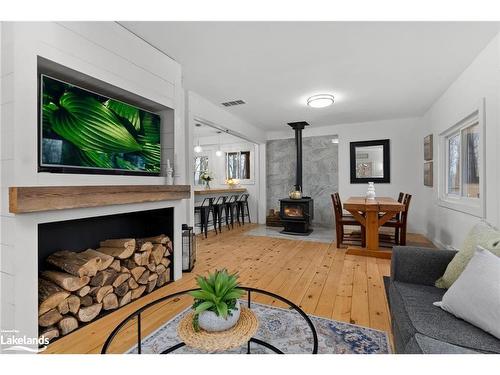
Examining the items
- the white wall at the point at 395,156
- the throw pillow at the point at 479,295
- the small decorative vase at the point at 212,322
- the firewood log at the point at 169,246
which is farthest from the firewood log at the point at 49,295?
the white wall at the point at 395,156

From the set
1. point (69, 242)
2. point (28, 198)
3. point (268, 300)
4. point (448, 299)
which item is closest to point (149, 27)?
point (28, 198)

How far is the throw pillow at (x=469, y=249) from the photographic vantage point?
1.46 m

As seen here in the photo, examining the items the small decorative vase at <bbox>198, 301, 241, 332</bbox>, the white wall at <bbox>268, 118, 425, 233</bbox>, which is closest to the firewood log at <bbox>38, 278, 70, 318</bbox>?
the small decorative vase at <bbox>198, 301, 241, 332</bbox>

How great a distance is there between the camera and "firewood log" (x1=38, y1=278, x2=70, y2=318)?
165 centimetres

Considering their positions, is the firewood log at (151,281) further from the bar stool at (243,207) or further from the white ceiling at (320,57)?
the bar stool at (243,207)

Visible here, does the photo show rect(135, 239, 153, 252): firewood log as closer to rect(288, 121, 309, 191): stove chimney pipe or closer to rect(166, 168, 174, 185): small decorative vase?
rect(166, 168, 174, 185): small decorative vase

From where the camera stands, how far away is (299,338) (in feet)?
5.49

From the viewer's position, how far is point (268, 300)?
2.23 meters

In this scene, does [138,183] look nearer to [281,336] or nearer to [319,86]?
[281,336]

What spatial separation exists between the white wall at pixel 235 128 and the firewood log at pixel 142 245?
1.31 metres

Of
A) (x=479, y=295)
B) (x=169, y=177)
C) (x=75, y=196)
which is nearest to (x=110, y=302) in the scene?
(x=75, y=196)

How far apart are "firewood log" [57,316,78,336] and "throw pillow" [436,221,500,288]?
2.51 meters

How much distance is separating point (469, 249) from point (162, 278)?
2.54 metres

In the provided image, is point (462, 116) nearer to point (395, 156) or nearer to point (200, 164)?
point (395, 156)
